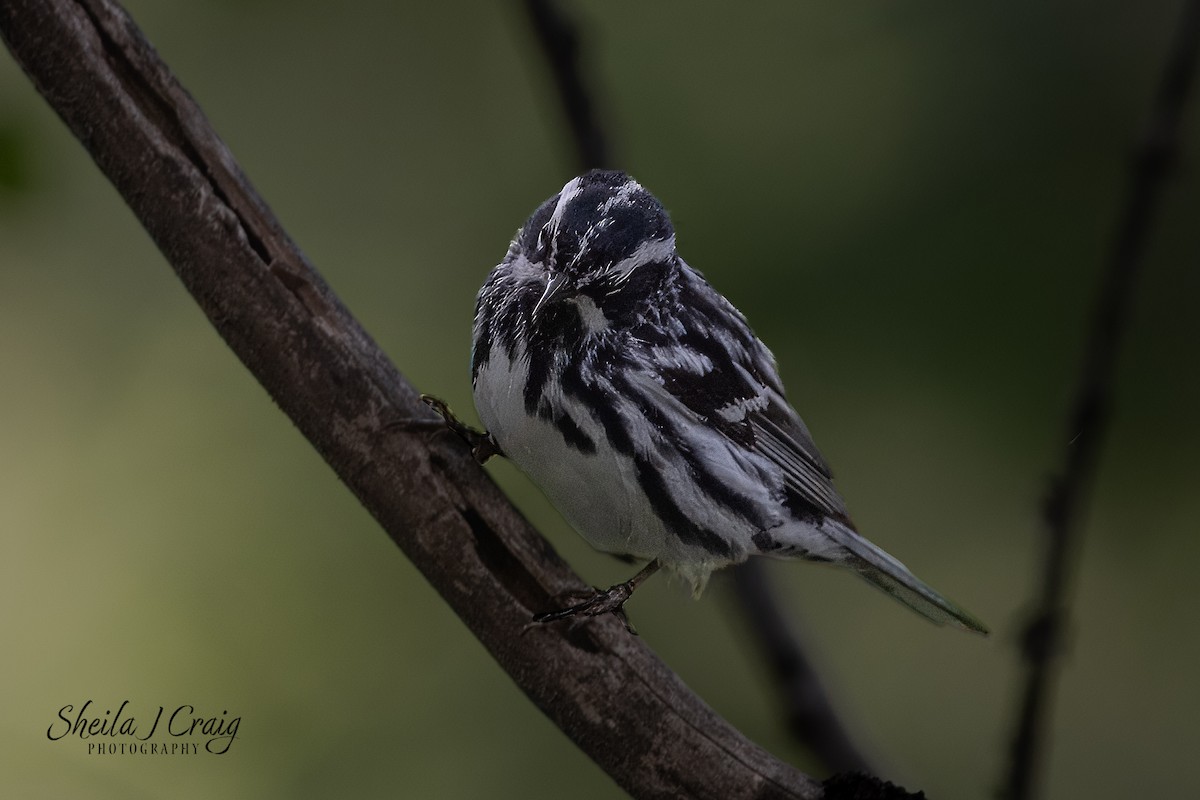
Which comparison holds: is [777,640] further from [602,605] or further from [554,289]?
[554,289]

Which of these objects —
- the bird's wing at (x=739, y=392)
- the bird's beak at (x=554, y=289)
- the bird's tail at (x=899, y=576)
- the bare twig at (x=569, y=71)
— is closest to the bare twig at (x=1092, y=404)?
the bird's tail at (x=899, y=576)

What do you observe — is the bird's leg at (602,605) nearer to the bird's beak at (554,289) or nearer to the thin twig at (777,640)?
the thin twig at (777,640)

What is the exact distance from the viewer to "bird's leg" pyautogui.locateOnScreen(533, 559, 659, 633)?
5.53 feet

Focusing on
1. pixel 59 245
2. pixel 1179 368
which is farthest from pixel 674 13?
pixel 59 245

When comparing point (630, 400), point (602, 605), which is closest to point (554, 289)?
point (630, 400)

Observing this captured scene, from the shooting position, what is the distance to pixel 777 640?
203 cm

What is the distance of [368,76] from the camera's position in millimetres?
3023

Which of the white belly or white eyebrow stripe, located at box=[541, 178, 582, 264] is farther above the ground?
white eyebrow stripe, located at box=[541, 178, 582, 264]

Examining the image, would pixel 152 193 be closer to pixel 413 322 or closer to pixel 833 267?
pixel 413 322

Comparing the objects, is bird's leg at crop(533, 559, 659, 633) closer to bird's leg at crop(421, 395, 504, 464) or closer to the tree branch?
the tree branch

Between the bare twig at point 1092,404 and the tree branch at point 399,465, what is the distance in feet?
1.11

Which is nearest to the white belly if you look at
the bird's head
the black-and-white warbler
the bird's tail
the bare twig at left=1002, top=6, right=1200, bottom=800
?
the black-and-white warbler

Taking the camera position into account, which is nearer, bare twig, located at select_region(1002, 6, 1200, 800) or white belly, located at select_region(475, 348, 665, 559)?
bare twig, located at select_region(1002, 6, 1200, 800)

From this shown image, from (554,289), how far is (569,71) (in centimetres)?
39
